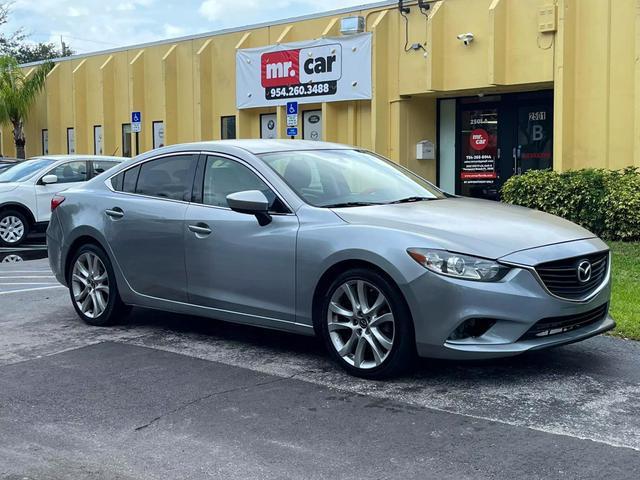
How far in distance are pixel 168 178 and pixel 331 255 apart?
6.74 feet

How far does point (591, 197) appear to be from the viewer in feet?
45.4

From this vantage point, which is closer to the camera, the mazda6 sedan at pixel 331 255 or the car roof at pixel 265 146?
the mazda6 sedan at pixel 331 255

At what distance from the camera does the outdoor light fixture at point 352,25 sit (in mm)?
19719

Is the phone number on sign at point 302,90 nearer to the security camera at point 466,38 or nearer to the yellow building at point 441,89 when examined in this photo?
the yellow building at point 441,89

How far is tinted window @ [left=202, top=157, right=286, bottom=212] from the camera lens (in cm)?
648

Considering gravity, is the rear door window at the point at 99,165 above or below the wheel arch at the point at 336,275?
above

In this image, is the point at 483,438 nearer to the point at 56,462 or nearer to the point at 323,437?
the point at 323,437

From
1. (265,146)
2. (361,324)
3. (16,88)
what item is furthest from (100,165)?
(16,88)

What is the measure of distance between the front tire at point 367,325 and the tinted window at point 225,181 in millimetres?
1067

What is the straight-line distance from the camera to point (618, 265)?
10.9 m

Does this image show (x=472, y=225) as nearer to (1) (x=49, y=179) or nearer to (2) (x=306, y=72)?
(1) (x=49, y=179)

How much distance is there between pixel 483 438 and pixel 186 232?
122 inches

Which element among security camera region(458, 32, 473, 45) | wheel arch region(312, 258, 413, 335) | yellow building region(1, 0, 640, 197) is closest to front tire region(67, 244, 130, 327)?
wheel arch region(312, 258, 413, 335)

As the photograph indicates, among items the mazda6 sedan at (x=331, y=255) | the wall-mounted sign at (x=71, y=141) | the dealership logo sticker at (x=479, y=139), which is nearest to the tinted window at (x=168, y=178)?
the mazda6 sedan at (x=331, y=255)
